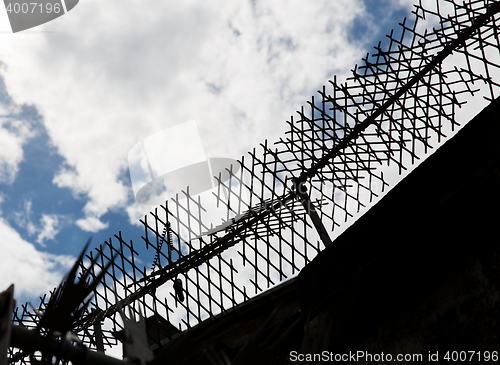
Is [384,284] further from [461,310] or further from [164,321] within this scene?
[164,321]

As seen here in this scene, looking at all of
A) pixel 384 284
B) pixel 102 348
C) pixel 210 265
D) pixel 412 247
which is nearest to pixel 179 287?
pixel 210 265

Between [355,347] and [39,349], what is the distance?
2065 mm

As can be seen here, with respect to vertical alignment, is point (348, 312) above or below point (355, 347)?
above

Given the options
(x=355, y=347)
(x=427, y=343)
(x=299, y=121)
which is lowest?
(x=427, y=343)

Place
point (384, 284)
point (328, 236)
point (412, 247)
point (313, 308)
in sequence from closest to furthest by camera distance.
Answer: point (412, 247)
point (384, 284)
point (313, 308)
point (328, 236)

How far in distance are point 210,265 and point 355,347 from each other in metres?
1.69

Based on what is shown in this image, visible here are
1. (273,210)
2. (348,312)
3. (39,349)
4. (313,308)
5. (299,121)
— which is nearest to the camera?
(39,349)

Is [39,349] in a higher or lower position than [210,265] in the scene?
lower

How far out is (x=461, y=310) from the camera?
2514 mm

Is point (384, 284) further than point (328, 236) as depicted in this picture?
No

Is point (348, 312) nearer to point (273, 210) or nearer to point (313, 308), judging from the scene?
point (313, 308)

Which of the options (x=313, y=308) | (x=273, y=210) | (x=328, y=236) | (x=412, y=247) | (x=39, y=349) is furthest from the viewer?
(x=273, y=210)

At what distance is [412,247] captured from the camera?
2.70 m

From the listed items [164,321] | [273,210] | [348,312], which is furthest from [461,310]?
[164,321]
